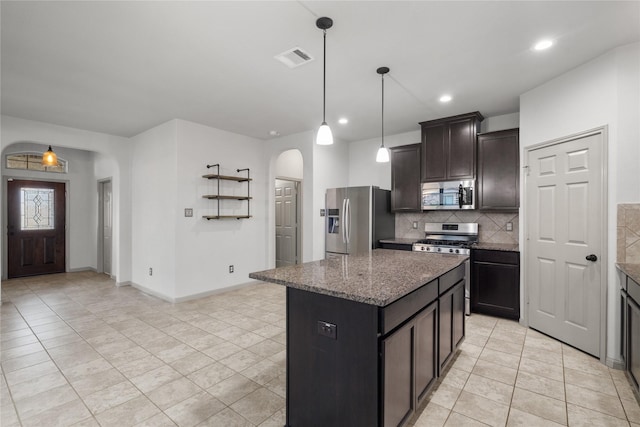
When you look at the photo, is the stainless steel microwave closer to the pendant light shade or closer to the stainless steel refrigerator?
the stainless steel refrigerator

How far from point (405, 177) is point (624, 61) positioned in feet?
8.78

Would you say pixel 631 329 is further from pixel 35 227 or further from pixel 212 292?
pixel 35 227

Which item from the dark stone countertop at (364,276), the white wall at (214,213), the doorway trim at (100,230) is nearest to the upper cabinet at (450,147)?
the dark stone countertop at (364,276)

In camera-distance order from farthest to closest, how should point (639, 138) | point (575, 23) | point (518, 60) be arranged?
point (518, 60), point (639, 138), point (575, 23)

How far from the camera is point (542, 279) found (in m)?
3.30

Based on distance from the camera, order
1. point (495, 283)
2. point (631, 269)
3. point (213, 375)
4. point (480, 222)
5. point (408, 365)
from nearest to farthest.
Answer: point (408, 365), point (631, 269), point (213, 375), point (495, 283), point (480, 222)

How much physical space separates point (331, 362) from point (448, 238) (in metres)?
3.55

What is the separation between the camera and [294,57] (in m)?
2.69

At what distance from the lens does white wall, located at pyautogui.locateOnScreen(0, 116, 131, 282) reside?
441cm

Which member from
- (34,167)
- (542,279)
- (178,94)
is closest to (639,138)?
(542,279)

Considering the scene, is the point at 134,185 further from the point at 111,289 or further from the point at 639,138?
the point at 639,138

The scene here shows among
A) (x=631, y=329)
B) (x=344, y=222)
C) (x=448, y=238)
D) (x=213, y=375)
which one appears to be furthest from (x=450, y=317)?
(x=344, y=222)

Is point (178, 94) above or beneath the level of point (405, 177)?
above

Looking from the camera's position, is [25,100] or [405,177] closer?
[25,100]
